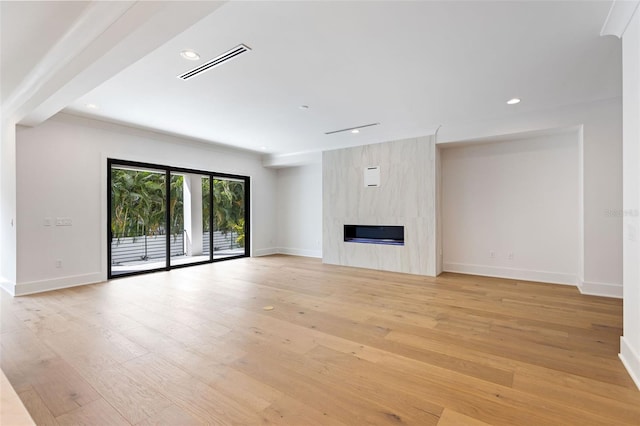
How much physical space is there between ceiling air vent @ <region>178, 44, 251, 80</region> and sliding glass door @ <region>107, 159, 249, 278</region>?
303 centimetres

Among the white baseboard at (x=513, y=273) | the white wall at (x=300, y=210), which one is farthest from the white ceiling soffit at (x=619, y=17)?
the white wall at (x=300, y=210)

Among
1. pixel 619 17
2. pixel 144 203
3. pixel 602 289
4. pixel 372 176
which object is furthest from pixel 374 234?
pixel 144 203

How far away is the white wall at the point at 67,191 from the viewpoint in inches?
164

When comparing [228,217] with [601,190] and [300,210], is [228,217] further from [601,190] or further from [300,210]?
[601,190]

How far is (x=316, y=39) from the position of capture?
2.51 meters

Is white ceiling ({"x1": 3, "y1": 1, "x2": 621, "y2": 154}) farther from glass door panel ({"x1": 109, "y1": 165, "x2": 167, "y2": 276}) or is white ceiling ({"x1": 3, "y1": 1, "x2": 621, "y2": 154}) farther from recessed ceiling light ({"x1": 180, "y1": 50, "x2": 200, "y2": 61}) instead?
glass door panel ({"x1": 109, "y1": 165, "x2": 167, "y2": 276})

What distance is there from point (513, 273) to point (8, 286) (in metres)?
7.95

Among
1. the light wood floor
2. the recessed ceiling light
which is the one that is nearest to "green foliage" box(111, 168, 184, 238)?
the light wood floor

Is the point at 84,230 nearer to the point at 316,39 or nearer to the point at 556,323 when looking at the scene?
the point at 316,39

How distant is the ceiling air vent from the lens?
264 cm

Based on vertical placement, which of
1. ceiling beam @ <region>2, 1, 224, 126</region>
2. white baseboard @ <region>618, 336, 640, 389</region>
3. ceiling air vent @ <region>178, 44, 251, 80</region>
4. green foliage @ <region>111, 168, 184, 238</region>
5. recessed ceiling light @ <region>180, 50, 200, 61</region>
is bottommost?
white baseboard @ <region>618, 336, 640, 389</region>

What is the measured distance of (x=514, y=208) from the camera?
4.96 meters

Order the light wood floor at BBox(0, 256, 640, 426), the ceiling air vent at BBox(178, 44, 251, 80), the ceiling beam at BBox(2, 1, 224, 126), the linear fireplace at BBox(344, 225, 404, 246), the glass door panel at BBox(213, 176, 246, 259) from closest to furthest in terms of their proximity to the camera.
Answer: the light wood floor at BBox(0, 256, 640, 426) < the ceiling beam at BBox(2, 1, 224, 126) < the ceiling air vent at BBox(178, 44, 251, 80) < the linear fireplace at BBox(344, 225, 404, 246) < the glass door panel at BBox(213, 176, 246, 259)

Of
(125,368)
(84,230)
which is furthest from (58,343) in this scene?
(84,230)
